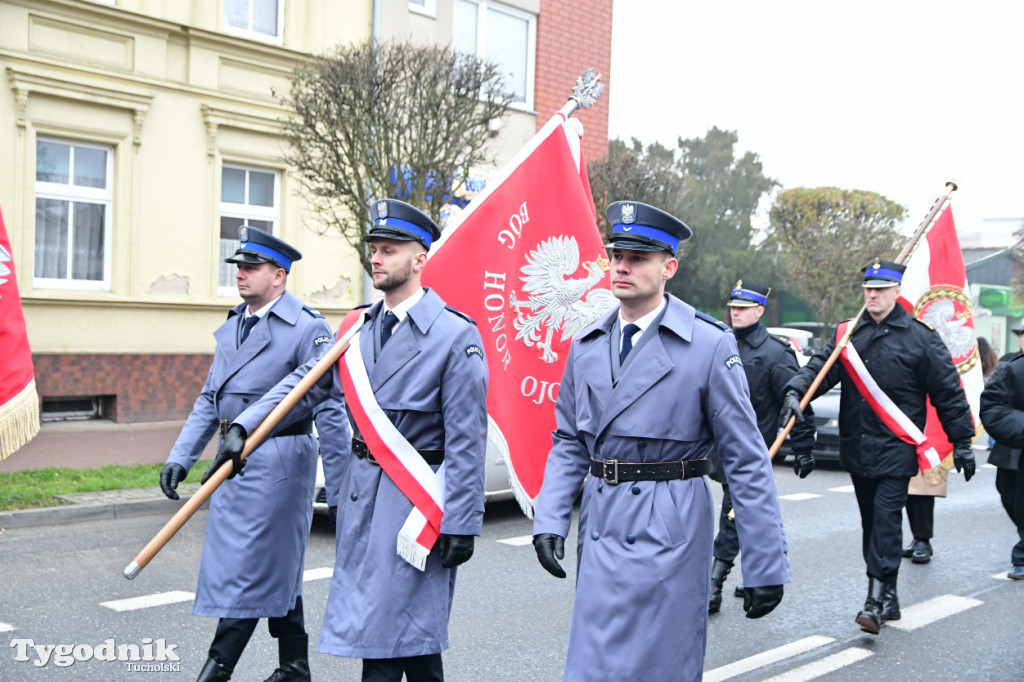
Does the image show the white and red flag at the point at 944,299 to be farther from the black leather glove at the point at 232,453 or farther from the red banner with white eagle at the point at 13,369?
the red banner with white eagle at the point at 13,369

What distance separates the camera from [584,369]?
3660 millimetres

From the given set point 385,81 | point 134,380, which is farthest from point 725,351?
point 134,380

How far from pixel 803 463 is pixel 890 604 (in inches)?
37.9

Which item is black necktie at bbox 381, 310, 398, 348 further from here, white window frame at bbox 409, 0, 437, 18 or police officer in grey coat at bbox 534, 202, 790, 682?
white window frame at bbox 409, 0, 437, 18

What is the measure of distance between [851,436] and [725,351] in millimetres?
3208

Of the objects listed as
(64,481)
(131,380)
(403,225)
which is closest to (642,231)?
(403,225)

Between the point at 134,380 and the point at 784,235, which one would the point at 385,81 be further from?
the point at 784,235

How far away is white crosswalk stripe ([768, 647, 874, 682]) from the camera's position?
5.34 meters

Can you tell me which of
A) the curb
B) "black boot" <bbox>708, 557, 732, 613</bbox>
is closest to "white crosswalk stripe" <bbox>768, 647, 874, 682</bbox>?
"black boot" <bbox>708, 557, 732, 613</bbox>

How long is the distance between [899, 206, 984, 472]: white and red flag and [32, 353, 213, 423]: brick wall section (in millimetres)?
10076

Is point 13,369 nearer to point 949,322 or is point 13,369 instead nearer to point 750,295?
point 750,295

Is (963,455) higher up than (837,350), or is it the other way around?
(837,350)

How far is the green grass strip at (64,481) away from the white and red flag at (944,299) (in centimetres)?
657

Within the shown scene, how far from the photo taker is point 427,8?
17906 mm
